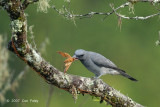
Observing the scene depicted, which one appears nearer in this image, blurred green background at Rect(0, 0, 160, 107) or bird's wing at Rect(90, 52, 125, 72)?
bird's wing at Rect(90, 52, 125, 72)

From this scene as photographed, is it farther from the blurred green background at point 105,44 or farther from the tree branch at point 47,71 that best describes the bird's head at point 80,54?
the blurred green background at point 105,44

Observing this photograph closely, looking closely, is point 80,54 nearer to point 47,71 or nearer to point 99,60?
point 99,60

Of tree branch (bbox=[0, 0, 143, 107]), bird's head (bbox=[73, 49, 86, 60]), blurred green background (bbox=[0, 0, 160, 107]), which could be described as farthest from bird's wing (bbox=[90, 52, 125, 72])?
blurred green background (bbox=[0, 0, 160, 107])

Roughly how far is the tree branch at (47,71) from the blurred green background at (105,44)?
10.4m

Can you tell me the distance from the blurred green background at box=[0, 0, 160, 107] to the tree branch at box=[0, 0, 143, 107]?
34.2 ft

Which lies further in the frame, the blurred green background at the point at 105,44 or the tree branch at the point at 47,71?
the blurred green background at the point at 105,44

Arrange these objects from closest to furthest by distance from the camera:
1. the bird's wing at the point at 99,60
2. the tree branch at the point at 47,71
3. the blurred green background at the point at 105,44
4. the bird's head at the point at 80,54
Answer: the tree branch at the point at 47,71 < the bird's head at the point at 80,54 < the bird's wing at the point at 99,60 < the blurred green background at the point at 105,44

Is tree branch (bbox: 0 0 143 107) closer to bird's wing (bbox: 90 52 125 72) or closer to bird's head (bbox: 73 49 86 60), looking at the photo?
bird's head (bbox: 73 49 86 60)

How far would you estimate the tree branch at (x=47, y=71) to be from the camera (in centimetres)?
359

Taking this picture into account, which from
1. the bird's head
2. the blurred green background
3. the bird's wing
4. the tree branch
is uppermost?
the blurred green background

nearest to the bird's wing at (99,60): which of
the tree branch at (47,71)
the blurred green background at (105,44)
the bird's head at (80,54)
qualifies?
the bird's head at (80,54)

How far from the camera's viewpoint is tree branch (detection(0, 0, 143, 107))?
3594mm

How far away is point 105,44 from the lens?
17375 millimetres

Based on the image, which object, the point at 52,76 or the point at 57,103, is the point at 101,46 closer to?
the point at 57,103
